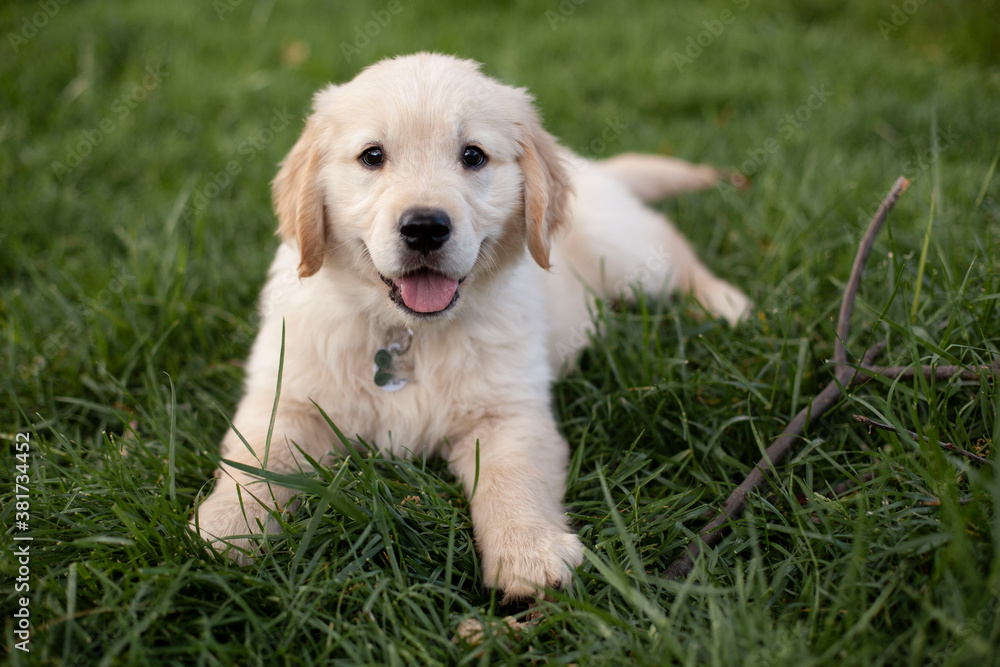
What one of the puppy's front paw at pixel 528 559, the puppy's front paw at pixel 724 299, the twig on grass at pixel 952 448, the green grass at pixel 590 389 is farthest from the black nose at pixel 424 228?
the puppy's front paw at pixel 724 299

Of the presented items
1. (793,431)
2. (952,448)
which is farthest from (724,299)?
(952,448)

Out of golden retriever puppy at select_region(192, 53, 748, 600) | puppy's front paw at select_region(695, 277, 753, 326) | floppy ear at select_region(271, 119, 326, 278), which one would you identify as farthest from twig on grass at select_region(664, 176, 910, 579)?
floppy ear at select_region(271, 119, 326, 278)

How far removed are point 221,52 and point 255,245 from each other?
2.77 metres

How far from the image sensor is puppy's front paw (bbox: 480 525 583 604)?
1.62 metres

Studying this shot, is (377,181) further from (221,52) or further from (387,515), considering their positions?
(221,52)

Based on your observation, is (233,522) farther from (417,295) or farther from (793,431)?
(793,431)

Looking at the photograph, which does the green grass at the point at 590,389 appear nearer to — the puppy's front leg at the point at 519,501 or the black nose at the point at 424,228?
Answer: the puppy's front leg at the point at 519,501

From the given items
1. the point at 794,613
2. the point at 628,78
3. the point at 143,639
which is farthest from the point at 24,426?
the point at 628,78

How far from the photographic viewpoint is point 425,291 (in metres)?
1.99

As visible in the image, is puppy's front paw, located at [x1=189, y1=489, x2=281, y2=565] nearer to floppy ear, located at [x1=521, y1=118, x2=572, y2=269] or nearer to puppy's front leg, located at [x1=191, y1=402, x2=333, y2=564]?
puppy's front leg, located at [x1=191, y1=402, x2=333, y2=564]

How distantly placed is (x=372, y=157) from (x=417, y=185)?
240mm

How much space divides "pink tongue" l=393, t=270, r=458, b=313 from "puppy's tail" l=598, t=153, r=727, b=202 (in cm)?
194

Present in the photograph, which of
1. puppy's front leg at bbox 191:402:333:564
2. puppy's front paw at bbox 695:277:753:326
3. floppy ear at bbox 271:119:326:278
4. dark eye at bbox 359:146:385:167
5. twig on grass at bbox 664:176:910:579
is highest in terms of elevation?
dark eye at bbox 359:146:385:167

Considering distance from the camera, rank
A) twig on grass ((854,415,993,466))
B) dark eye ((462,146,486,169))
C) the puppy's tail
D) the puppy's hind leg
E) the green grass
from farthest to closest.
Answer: the puppy's tail, the puppy's hind leg, dark eye ((462,146,486,169)), twig on grass ((854,415,993,466)), the green grass
